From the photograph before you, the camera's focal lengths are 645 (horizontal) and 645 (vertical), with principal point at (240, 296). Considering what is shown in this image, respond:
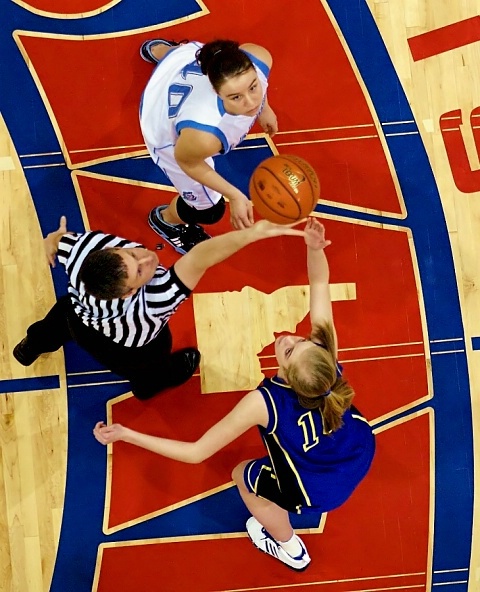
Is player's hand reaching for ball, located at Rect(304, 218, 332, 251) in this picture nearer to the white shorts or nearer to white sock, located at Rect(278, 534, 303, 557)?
the white shorts

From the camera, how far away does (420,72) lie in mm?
4152

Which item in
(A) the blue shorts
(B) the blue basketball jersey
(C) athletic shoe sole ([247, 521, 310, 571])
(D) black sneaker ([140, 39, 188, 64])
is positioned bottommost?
(C) athletic shoe sole ([247, 521, 310, 571])

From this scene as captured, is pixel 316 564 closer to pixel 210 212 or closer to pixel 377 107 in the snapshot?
pixel 210 212

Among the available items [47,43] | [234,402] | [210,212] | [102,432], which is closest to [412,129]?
[210,212]

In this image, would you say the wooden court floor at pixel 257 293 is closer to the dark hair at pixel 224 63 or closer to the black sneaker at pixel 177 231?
the black sneaker at pixel 177 231

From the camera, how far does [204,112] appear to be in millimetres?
2998

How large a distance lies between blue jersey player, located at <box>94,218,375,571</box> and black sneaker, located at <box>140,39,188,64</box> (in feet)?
5.43

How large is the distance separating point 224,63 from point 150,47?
4.59 ft

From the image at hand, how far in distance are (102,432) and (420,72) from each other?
2.98 meters

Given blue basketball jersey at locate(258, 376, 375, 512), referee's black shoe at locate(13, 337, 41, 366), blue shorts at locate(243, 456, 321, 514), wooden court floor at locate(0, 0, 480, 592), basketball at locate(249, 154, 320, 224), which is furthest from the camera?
wooden court floor at locate(0, 0, 480, 592)

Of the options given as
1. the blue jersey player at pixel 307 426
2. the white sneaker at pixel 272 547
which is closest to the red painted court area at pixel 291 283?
the white sneaker at pixel 272 547

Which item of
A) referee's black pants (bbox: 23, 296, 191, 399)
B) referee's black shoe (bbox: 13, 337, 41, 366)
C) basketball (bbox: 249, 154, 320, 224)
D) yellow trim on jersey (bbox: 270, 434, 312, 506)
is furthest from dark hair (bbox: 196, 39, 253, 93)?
referee's black shoe (bbox: 13, 337, 41, 366)

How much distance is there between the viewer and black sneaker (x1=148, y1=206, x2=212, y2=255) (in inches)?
153

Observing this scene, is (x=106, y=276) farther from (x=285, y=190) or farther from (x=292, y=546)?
(x=292, y=546)
